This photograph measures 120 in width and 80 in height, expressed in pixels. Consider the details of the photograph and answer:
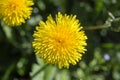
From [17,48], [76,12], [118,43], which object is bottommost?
[17,48]

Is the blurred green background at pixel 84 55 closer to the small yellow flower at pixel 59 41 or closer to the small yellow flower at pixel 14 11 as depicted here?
the small yellow flower at pixel 14 11

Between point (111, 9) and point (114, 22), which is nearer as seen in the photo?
point (114, 22)

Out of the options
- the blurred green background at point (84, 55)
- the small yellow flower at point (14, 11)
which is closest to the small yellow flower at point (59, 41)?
the small yellow flower at point (14, 11)

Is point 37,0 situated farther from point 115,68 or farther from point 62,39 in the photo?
point 115,68

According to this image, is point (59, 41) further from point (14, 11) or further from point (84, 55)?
point (84, 55)

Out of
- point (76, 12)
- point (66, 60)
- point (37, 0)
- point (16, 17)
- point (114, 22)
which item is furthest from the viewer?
point (76, 12)

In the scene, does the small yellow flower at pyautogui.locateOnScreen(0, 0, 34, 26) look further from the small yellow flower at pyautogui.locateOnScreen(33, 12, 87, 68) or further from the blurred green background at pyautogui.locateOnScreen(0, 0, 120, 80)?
the blurred green background at pyautogui.locateOnScreen(0, 0, 120, 80)

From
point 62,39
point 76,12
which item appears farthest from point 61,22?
point 76,12
